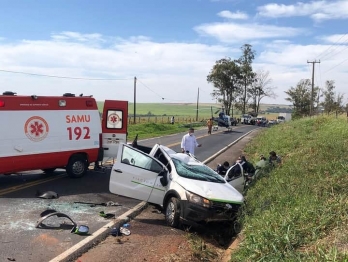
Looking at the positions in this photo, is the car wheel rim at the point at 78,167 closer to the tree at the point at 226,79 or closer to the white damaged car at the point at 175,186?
the white damaged car at the point at 175,186

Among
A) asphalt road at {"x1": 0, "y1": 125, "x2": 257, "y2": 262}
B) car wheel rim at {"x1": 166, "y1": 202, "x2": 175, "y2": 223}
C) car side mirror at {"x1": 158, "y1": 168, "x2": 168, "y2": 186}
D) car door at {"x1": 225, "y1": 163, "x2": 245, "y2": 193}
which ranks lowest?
asphalt road at {"x1": 0, "y1": 125, "x2": 257, "y2": 262}

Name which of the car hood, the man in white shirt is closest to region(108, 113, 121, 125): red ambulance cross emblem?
the man in white shirt

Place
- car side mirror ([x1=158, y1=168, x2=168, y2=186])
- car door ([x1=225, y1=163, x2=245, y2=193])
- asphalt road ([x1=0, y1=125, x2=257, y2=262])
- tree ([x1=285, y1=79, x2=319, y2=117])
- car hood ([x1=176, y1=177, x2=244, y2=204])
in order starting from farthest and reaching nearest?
tree ([x1=285, y1=79, x2=319, y2=117]) → car door ([x1=225, y1=163, x2=245, y2=193]) → car side mirror ([x1=158, y1=168, x2=168, y2=186]) → car hood ([x1=176, y1=177, x2=244, y2=204]) → asphalt road ([x1=0, y1=125, x2=257, y2=262])

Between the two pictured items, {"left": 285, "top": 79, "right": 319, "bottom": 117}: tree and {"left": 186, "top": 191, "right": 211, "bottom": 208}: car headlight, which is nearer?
{"left": 186, "top": 191, "right": 211, "bottom": 208}: car headlight

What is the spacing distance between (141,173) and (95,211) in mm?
1306

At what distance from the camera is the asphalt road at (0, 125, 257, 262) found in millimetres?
6652

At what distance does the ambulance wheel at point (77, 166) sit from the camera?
41.6 feet

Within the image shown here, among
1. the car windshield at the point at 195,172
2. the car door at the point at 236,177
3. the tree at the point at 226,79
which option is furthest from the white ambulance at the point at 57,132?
the tree at the point at 226,79

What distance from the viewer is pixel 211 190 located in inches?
329

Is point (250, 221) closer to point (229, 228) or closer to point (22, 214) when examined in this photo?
point (229, 228)

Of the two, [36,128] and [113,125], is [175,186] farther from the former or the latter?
[113,125]

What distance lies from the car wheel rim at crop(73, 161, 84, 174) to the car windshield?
442cm

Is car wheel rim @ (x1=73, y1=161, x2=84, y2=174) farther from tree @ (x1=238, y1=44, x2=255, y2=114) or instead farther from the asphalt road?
tree @ (x1=238, y1=44, x2=255, y2=114)

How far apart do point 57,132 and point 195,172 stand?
5.02 meters
